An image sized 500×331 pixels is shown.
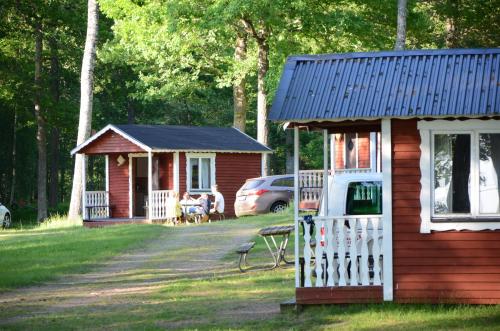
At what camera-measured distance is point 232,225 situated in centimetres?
3188

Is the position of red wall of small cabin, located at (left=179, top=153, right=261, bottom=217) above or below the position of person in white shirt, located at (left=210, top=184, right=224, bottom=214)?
above

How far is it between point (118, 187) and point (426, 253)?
27.7 m

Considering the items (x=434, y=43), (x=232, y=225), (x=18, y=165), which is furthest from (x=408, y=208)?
(x=18, y=165)

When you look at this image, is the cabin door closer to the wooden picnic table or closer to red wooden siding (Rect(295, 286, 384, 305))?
the wooden picnic table

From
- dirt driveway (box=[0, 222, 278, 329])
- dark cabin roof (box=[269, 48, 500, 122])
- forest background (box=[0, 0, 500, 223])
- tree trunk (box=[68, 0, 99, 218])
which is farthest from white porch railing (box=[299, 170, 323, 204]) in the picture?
dark cabin roof (box=[269, 48, 500, 122])

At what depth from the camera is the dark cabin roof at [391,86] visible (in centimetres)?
1462

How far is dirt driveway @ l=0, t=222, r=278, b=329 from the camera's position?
16984mm

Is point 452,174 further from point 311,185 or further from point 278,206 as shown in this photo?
point 311,185

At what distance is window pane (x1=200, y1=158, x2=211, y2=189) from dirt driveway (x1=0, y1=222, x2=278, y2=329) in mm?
10878

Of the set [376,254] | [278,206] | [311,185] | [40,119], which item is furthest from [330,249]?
[40,119]

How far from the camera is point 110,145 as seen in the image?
3944 centimetres

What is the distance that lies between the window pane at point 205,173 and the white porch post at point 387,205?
2575cm

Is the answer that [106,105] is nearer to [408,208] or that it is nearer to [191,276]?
[191,276]

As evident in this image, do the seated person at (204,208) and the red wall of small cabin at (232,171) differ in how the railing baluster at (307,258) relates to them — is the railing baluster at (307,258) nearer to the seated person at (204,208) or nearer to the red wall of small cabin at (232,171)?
the seated person at (204,208)
